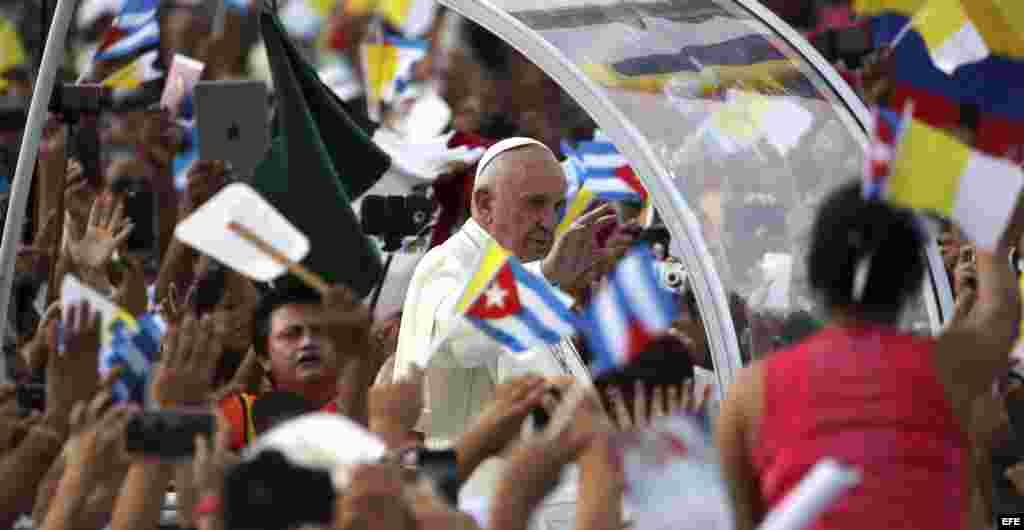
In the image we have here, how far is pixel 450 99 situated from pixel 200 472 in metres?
11.4

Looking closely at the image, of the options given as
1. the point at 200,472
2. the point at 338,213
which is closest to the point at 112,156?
the point at 338,213

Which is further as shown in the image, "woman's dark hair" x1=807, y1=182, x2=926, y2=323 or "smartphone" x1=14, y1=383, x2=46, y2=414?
"smartphone" x1=14, y1=383, x2=46, y2=414

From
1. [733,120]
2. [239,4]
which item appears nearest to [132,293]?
[733,120]

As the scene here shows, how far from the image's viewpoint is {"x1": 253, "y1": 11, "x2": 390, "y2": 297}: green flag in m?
6.57

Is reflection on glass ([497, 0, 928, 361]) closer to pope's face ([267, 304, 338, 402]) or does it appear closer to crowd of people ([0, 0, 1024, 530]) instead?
crowd of people ([0, 0, 1024, 530])

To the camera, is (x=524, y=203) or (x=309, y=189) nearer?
(x=309, y=189)

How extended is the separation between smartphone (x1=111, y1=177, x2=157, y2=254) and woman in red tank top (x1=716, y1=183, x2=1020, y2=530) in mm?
5753

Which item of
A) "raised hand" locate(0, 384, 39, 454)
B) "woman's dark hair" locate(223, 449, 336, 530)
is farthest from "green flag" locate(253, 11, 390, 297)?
"woman's dark hair" locate(223, 449, 336, 530)

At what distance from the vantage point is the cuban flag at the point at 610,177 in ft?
34.4

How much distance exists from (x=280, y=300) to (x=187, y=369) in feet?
2.54

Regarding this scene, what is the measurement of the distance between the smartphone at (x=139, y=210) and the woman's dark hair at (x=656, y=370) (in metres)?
3.54

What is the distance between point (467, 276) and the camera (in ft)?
21.6

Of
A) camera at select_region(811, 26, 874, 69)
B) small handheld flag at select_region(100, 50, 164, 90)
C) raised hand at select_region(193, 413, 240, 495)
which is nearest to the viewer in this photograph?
raised hand at select_region(193, 413, 240, 495)

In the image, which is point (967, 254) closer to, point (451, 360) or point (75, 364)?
point (451, 360)
